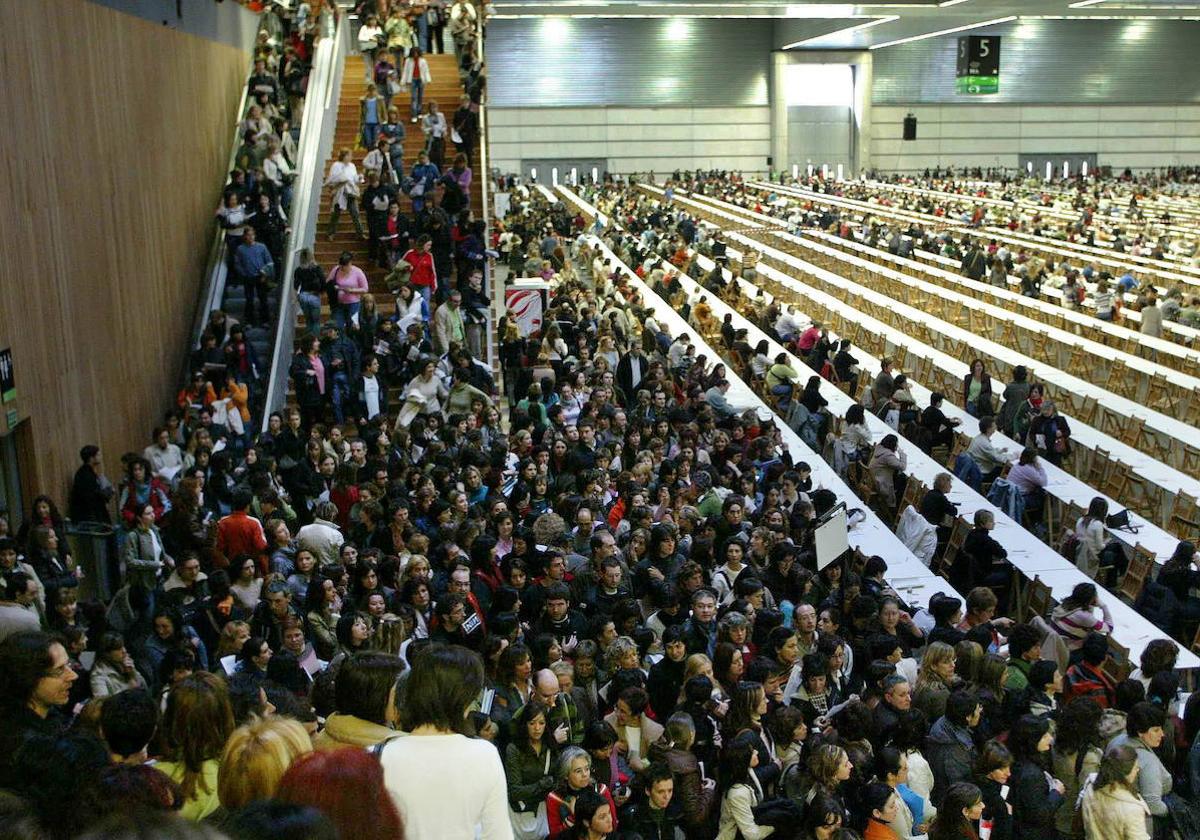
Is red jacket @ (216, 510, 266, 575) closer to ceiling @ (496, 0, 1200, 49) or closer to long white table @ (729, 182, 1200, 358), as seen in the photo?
long white table @ (729, 182, 1200, 358)

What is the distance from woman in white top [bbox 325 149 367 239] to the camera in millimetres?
16281

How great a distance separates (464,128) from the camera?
18266mm

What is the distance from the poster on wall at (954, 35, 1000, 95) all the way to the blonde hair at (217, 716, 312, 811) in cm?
4506

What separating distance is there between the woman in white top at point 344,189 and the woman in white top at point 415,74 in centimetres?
291

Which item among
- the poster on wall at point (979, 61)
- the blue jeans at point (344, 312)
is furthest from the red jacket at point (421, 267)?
the poster on wall at point (979, 61)

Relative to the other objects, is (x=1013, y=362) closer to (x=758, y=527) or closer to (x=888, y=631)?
(x=758, y=527)

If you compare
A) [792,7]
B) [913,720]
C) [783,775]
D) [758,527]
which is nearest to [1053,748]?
[913,720]

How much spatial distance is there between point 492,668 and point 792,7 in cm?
3419

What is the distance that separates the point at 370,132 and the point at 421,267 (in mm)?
3771

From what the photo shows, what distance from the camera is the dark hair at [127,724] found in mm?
4074

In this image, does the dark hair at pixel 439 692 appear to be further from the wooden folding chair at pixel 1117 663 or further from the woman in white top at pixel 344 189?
the woman in white top at pixel 344 189

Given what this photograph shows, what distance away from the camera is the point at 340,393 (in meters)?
13.2

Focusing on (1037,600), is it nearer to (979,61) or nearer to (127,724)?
(127,724)

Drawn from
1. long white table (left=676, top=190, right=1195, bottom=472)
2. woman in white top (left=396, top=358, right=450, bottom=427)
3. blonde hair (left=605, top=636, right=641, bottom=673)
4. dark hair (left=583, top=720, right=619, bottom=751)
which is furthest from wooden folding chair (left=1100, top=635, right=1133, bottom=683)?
woman in white top (left=396, top=358, right=450, bottom=427)
